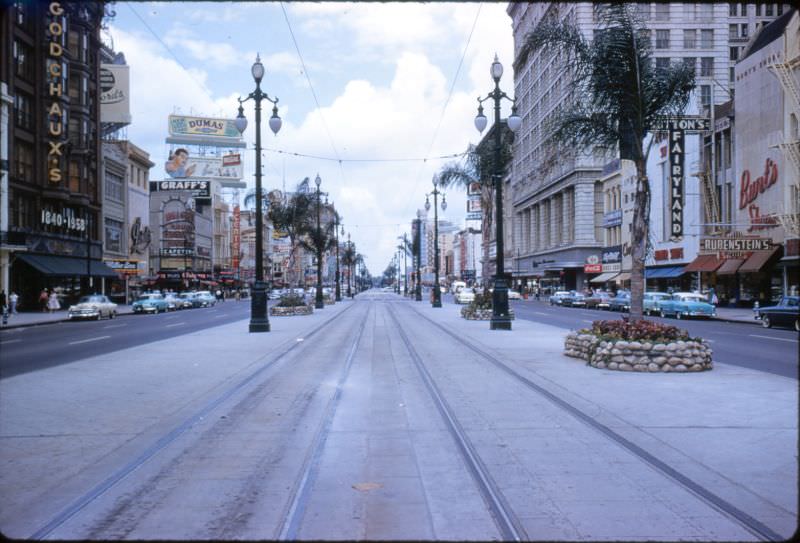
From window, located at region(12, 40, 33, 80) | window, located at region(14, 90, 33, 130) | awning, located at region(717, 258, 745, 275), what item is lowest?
awning, located at region(717, 258, 745, 275)

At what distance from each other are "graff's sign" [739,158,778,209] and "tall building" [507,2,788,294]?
767cm

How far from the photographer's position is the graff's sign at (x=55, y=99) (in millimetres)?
46112

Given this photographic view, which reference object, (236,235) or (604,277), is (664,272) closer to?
(604,277)

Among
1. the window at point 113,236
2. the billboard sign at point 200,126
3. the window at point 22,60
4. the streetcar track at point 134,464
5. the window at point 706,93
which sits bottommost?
the streetcar track at point 134,464

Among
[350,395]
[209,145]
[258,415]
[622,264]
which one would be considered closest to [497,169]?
[350,395]

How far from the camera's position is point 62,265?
1977 inches

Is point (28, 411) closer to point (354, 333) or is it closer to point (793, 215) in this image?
point (354, 333)

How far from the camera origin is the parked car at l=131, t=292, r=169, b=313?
51.1 metres

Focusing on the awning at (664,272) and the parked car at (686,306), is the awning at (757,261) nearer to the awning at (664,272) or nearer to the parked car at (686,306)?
the parked car at (686,306)

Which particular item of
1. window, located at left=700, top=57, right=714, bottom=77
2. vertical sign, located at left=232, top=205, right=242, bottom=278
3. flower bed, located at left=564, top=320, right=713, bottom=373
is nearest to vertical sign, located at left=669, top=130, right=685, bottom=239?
window, located at left=700, top=57, right=714, bottom=77

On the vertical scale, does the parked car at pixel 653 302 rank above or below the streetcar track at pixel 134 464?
above

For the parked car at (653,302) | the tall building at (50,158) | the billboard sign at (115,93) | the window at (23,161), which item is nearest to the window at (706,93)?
the parked car at (653,302)

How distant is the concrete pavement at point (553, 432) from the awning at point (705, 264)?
109 feet

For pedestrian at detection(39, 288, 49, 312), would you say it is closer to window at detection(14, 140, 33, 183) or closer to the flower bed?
window at detection(14, 140, 33, 183)
